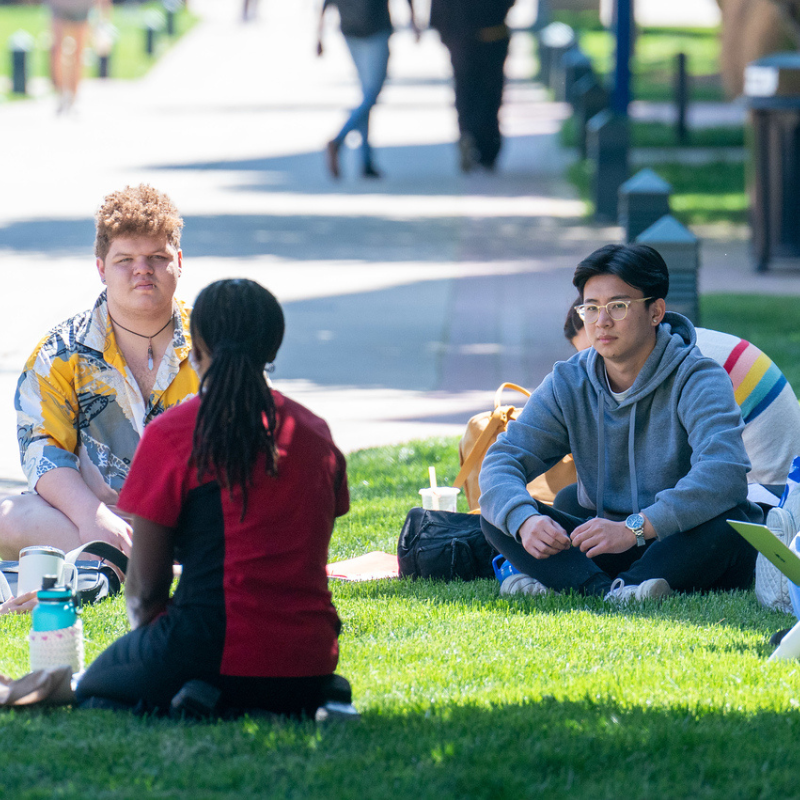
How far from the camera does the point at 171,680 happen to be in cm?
364

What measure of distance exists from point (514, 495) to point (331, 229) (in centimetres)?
958

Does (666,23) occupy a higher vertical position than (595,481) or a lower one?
higher

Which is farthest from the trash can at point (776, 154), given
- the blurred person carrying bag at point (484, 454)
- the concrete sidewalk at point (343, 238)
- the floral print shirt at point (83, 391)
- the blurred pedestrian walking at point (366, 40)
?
the floral print shirt at point (83, 391)

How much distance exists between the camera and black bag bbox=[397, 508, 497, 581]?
17.5 ft

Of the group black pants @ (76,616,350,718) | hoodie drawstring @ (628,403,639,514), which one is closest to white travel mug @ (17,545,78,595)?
black pants @ (76,616,350,718)

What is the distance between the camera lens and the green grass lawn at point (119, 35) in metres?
31.2

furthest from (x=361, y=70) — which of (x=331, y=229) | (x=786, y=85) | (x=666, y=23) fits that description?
(x=666, y=23)

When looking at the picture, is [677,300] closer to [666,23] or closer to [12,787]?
[12,787]

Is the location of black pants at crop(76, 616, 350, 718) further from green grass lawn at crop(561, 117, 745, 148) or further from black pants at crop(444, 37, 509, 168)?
green grass lawn at crop(561, 117, 745, 148)

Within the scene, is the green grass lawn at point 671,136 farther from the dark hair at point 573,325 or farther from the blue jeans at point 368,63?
the dark hair at point 573,325

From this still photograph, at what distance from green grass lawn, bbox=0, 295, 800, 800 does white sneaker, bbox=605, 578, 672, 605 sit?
0.05 m

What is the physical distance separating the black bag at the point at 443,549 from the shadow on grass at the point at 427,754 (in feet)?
4.92

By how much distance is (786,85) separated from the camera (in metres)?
12.1

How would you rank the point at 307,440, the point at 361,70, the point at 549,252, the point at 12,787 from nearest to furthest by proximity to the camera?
the point at 12,787 → the point at 307,440 → the point at 549,252 → the point at 361,70
